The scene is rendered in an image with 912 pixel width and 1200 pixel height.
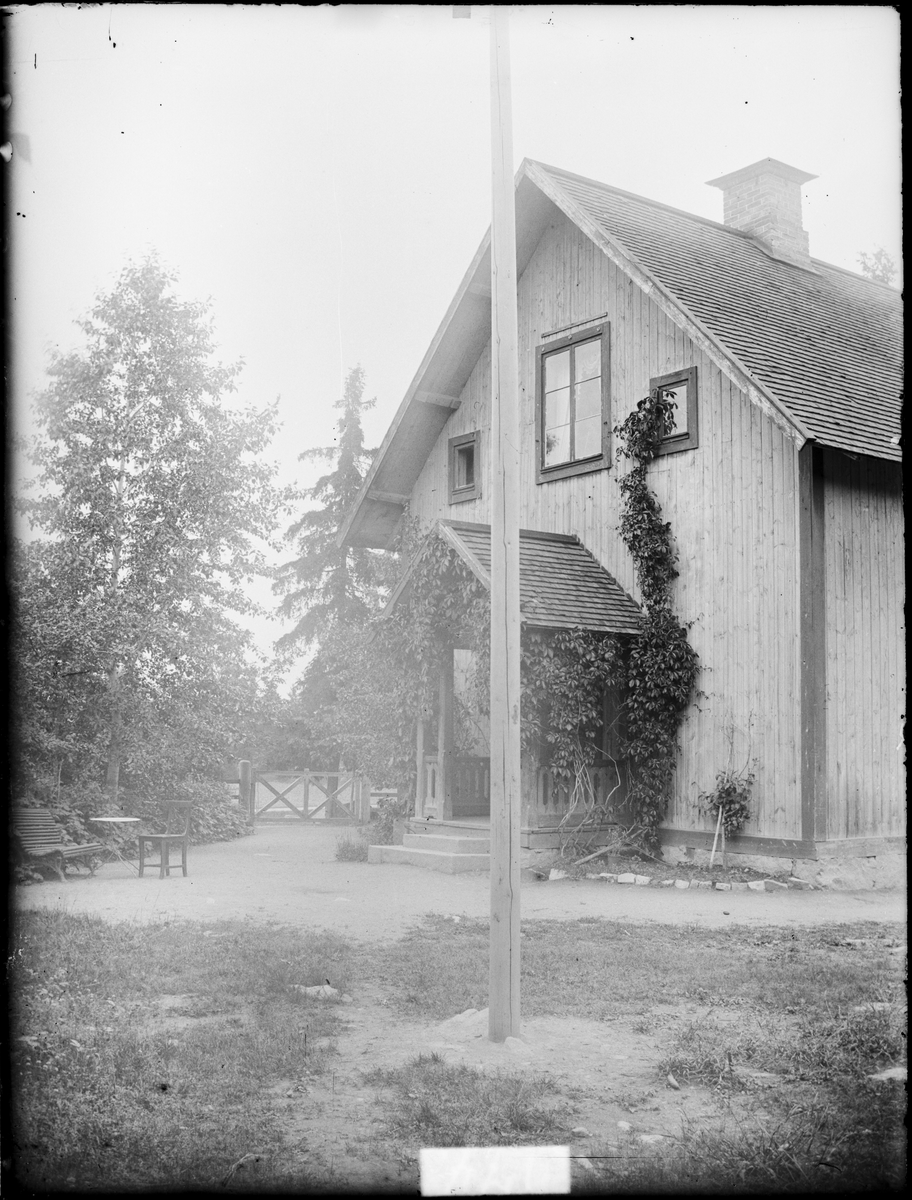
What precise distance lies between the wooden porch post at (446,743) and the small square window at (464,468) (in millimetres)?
3336

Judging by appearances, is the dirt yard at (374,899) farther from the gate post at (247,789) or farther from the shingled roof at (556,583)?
the gate post at (247,789)

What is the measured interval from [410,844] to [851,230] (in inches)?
593

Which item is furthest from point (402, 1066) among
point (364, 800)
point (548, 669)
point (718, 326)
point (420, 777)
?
point (364, 800)

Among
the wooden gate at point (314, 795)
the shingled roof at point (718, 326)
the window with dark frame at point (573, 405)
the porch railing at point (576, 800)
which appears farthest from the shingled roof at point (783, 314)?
the wooden gate at point (314, 795)

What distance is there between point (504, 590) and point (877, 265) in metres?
27.1

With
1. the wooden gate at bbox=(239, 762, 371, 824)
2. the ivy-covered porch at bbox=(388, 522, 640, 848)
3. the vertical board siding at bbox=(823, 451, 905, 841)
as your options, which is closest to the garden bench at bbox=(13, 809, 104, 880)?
the ivy-covered porch at bbox=(388, 522, 640, 848)

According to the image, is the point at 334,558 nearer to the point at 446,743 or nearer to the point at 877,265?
the point at 446,743

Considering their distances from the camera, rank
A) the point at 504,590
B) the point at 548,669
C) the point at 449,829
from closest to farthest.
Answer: the point at 504,590
the point at 548,669
the point at 449,829

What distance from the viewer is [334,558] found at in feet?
70.6

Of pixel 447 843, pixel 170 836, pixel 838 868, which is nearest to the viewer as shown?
pixel 170 836

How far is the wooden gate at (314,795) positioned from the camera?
18.5 m

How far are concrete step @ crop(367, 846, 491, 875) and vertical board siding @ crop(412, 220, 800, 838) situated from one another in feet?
8.03

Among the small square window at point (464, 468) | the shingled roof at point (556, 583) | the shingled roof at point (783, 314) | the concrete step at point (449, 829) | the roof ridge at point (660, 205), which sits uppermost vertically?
the roof ridge at point (660, 205)

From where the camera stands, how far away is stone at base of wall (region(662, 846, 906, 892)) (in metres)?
11.8
